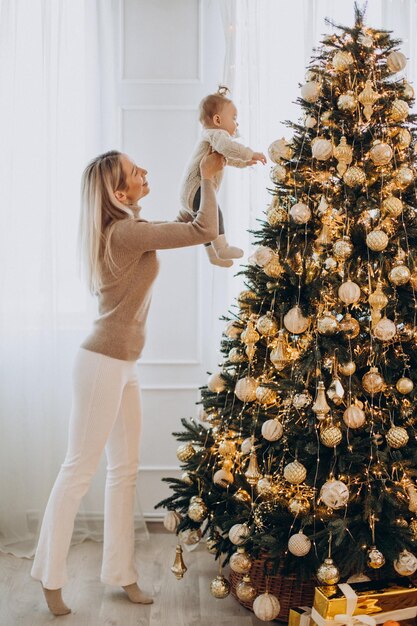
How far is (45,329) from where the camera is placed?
10.6 ft

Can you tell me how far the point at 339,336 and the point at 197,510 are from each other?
785 mm

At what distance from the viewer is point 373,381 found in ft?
7.13

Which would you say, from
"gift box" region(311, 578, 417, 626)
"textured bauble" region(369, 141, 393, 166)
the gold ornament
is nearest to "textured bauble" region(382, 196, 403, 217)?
"textured bauble" region(369, 141, 393, 166)

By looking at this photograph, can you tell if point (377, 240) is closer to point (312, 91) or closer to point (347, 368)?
point (347, 368)

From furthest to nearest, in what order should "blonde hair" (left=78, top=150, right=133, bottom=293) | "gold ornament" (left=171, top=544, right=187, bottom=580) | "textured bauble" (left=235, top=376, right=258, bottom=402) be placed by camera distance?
"gold ornament" (left=171, top=544, right=187, bottom=580) < "blonde hair" (left=78, top=150, right=133, bottom=293) < "textured bauble" (left=235, top=376, right=258, bottom=402)

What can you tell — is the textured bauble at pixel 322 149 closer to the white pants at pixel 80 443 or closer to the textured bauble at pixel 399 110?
the textured bauble at pixel 399 110

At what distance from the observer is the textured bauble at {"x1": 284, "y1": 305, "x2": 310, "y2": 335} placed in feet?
7.23

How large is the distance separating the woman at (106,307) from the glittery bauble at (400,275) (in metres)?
0.60

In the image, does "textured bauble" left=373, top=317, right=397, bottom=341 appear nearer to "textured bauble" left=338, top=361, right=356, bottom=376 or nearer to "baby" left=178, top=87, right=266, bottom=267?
"textured bauble" left=338, top=361, right=356, bottom=376

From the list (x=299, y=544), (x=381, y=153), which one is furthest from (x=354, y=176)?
(x=299, y=544)

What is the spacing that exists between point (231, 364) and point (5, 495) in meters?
1.39

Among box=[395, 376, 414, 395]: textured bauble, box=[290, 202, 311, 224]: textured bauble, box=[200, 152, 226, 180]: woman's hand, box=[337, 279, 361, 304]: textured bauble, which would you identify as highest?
box=[200, 152, 226, 180]: woman's hand

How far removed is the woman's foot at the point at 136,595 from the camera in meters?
2.60

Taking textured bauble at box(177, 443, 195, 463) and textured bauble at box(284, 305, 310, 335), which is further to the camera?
textured bauble at box(177, 443, 195, 463)
